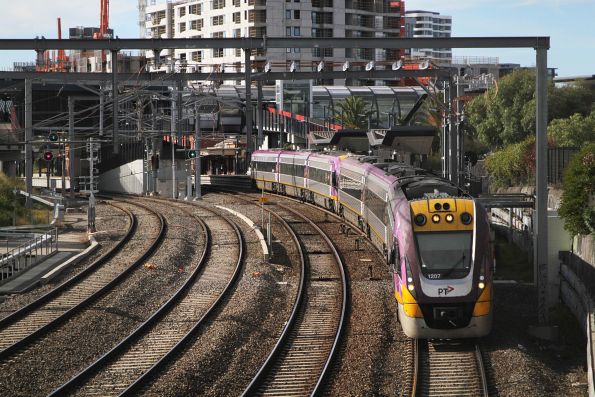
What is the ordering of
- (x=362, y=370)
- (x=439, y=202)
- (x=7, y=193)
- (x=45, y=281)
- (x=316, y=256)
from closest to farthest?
(x=362, y=370)
(x=439, y=202)
(x=45, y=281)
(x=316, y=256)
(x=7, y=193)

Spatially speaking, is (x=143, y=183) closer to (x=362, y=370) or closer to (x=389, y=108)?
(x=389, y=108)

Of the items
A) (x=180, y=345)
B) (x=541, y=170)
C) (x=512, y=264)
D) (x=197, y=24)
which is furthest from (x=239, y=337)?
(x=197, y=24)

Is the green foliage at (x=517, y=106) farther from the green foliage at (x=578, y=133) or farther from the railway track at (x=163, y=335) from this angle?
the railway track at (x=163, y=335)

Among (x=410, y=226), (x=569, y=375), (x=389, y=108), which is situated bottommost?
(x=569, y=375)

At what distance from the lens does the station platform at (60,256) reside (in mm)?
24872

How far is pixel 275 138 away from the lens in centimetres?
8325

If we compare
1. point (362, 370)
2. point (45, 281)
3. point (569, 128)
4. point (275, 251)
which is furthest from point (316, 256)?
point (569, 128)

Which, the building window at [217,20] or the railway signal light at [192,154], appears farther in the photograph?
the building window at [217,20]

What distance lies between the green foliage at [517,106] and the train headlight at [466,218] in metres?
39.6

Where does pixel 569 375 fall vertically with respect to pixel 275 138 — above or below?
below

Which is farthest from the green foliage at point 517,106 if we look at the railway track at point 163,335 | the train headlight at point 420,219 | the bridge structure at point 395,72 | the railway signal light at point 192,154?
the train headlight at point 420,219

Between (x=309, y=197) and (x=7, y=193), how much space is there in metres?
13.6

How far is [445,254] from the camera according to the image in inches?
731

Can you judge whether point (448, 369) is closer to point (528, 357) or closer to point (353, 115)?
point (528, 357)
